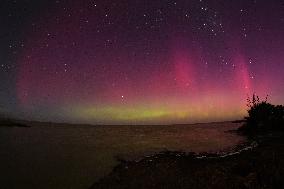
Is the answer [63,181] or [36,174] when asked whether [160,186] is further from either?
[36,174]

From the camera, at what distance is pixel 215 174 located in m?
19.5

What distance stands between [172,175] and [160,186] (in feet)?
9.09

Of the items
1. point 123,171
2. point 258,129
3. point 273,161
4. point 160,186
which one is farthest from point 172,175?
point 258,129

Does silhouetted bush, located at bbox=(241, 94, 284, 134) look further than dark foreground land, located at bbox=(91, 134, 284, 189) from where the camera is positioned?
Yes

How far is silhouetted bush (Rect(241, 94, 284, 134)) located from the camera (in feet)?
225

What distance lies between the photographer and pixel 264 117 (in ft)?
236

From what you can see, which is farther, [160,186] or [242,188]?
[160,186]

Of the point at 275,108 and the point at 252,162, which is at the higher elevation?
the point at 275,108

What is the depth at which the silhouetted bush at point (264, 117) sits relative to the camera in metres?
68.4

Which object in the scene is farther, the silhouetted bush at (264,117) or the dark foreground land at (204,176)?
the silhouetted bush at (264,117)

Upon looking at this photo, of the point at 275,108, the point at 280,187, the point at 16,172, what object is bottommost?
the point at 16,172

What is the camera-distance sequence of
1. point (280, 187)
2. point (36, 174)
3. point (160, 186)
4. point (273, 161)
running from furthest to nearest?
point (36, 174) < point (273, 161) < point (160, 186) < point (280, 187)

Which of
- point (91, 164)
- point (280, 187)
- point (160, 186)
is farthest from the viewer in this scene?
point (91, 164)

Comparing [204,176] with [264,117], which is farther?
[264,117]
